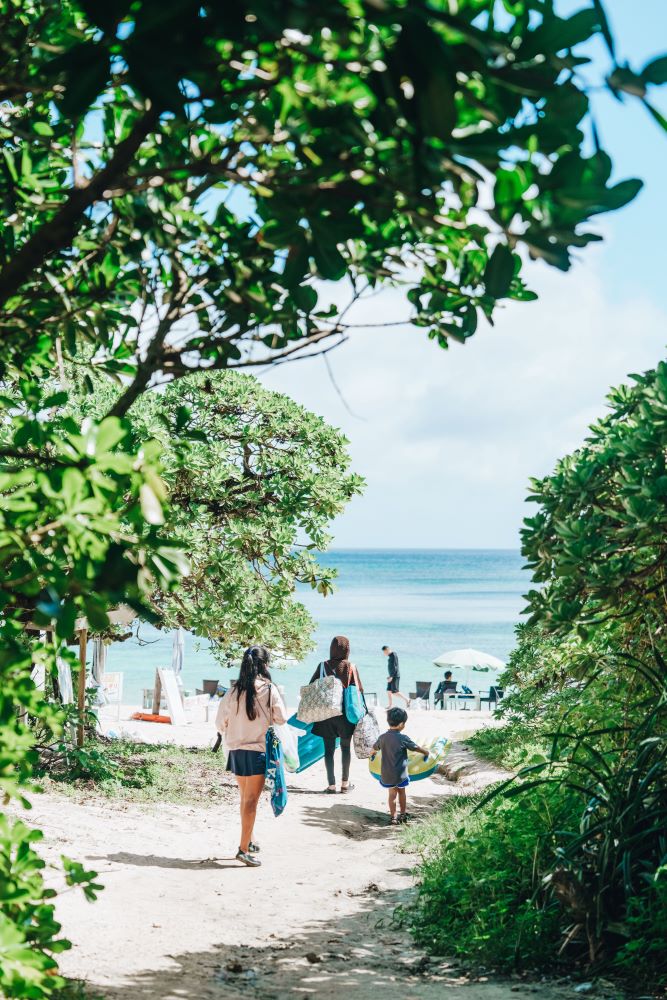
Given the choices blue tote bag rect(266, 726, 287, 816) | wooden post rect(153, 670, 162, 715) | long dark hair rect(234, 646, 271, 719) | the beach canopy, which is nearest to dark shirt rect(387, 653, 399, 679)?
the beach canopy

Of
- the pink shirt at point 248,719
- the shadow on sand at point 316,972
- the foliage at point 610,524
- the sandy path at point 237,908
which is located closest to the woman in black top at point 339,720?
the sandy path at point 237,908

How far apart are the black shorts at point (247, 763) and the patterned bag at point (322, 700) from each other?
312 cm

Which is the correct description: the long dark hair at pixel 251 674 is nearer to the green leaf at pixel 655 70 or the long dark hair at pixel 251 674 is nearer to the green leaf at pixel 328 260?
the green leaf at pixel 328 260

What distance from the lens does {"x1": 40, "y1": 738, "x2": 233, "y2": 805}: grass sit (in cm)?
953

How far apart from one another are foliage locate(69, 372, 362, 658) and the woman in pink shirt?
2.25 m

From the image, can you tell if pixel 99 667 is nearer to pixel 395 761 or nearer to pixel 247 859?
pixel 395 761

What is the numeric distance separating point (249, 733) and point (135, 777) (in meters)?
3.37

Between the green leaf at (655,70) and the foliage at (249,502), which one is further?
the foliage at (249,502)

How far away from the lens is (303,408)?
10734 mm

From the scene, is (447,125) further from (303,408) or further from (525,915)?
(303,408)

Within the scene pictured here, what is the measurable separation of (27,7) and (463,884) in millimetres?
5139

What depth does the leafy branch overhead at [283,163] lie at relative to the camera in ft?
6.53

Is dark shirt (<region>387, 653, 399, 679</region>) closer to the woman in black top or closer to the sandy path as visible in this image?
the woman in black top

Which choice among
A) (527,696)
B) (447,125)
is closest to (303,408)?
(527,696)
